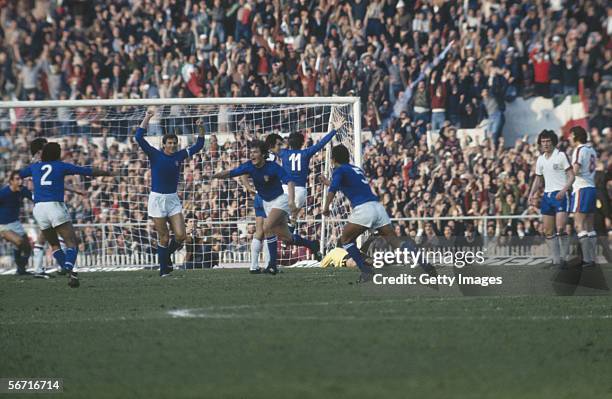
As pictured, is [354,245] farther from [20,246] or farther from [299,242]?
[20,246]

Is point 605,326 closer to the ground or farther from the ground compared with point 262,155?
closer to the ground

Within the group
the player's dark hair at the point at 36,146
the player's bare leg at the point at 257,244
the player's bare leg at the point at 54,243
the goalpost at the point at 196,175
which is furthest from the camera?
the goalpost at the point at 196,175

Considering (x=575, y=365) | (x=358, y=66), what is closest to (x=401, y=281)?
(x=575, y=365)

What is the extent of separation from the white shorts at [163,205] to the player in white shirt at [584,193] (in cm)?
599

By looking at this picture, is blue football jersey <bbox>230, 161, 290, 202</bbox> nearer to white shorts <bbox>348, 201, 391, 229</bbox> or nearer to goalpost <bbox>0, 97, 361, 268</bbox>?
white shorts <bbox>348, 201, 391, 229</bbox>

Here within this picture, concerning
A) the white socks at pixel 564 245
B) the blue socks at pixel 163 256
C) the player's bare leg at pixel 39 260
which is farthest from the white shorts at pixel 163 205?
the white socks at pixel 564 245

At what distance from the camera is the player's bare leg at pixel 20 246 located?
744 inches

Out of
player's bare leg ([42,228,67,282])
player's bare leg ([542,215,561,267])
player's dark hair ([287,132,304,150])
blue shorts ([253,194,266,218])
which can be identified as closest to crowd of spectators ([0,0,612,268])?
player's dark hair ([287,132,304,150])

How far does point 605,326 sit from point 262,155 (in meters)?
7.62

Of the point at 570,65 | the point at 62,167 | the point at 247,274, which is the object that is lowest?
the point at 247,274

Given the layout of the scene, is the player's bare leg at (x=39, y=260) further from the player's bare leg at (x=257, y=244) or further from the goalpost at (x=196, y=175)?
the player's bare leg at (x=257, y=244)

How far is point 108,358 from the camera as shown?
8.08 metres

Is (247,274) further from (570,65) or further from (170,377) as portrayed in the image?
(570,65)

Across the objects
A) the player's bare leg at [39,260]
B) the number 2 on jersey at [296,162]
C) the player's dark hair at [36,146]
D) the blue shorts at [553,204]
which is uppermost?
the player's dark hair at [36,146]
